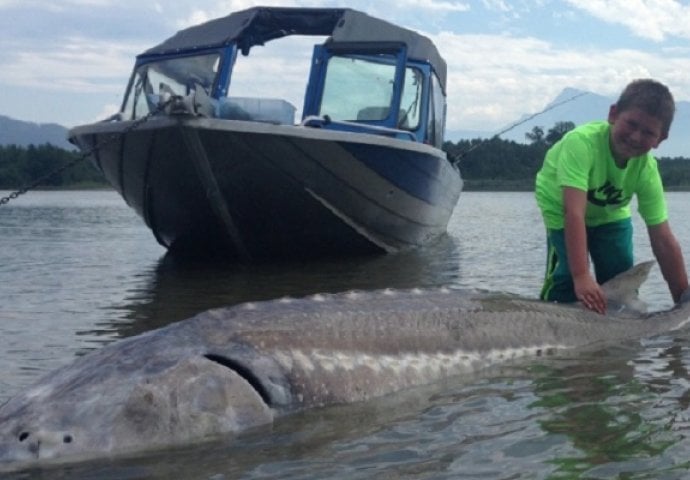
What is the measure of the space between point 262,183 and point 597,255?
4.61 m

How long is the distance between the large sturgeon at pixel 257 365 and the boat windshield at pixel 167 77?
23.5 ft

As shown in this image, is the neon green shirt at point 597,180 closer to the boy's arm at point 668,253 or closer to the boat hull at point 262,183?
the boy's arm at point 668,253

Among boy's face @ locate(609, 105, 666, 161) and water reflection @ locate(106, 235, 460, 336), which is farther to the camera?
water reflection @ locate(106, 235, 460, 336)

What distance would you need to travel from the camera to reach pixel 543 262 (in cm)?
1163

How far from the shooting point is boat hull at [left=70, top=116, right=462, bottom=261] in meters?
9.62

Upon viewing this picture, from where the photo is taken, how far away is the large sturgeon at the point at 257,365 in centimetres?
336

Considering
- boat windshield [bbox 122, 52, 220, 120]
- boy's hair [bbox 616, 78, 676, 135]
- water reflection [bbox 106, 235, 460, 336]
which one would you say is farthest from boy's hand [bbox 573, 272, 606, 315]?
boat windshield [bbox 122, 52, 220, 120]

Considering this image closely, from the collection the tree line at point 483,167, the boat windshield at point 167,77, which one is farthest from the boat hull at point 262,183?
the tree line at point 483,167

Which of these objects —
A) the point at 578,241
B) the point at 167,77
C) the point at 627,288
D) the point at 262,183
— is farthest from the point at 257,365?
the point at 167,77

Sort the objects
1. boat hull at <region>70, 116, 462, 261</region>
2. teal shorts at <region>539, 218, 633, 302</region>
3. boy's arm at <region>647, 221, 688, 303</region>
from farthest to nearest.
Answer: boat hull at <region>70, 116, 462, 261</region> → teal shorts at <region>539, 218, 633, 302</region> → boy's arm at <region>647, 221, 688, 303</region>

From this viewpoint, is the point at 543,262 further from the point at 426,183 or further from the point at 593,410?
the point at 593,410

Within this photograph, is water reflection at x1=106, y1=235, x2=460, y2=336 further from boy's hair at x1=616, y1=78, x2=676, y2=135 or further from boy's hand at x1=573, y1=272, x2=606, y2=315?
boy's hair at x1=616, y1=78, x2=676, y2=135

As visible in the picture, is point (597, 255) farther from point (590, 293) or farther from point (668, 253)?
point (590, 293)

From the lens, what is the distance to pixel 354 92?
11.7 meters
